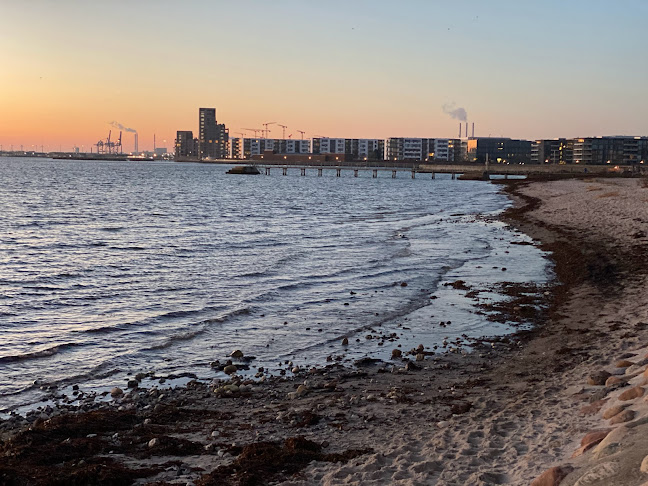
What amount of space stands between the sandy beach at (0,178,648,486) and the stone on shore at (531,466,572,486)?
13 mm

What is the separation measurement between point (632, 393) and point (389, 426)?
9.43 feet

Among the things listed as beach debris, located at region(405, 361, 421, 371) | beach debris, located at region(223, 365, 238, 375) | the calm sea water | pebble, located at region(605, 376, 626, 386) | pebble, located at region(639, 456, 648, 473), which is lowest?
the calm sea water

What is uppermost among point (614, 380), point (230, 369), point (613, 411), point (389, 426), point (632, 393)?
point (632, 393)

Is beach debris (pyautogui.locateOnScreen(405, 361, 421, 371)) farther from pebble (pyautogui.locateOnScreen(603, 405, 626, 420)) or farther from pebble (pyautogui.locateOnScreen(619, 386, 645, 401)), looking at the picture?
pebble (pyautogui.locateOnScreen(603, 405, 626, 420))

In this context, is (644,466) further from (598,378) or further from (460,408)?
(598,378)

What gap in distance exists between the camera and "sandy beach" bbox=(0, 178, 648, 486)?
21.7 ft

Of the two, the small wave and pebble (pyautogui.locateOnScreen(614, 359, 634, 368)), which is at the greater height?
pebble (pyautogui.locateOnScreen(614, 359, 634, 368))

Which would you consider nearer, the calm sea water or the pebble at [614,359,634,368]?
the pebble at [614,359,634,368]

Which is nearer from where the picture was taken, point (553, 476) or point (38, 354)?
point (553, 476)

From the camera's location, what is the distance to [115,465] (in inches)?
281

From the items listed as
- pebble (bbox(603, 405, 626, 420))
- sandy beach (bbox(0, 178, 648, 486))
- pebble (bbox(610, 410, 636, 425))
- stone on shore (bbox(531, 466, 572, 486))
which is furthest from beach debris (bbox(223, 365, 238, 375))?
stone on shore (bbox(531, 466, 572, 486))

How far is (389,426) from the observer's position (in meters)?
8.28

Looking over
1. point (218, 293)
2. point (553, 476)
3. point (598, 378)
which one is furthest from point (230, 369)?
point (218, 293)

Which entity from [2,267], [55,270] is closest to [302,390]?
[55,270]
